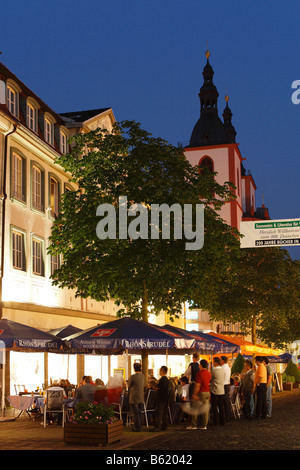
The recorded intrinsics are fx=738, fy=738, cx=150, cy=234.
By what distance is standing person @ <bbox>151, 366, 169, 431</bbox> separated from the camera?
58.8 feet

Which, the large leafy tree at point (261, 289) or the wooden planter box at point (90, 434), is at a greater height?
the large leafy tree at point (261, 289)

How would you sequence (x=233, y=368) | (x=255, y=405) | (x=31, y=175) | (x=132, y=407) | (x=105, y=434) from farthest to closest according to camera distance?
(x=233, y=368)
(x=31, y=175)
(x=255, y=405)
(x=132, y=407)
(x=105, y=434)

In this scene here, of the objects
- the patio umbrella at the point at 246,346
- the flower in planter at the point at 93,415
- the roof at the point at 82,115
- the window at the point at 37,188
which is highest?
the roof at the point at 82,115

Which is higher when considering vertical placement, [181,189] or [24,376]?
[181,189]

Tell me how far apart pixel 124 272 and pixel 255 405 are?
234 inches

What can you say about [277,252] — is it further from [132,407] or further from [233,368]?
[132,407]

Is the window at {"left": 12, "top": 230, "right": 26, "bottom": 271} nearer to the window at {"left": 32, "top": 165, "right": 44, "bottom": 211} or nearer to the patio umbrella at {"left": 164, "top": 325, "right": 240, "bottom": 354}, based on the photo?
the window at {"left": 32, "top": 165, "right": 44, "bottom": 211}

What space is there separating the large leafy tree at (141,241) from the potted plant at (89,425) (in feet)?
28.7

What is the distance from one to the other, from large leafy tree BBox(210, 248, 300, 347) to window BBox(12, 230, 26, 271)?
16579 millimetres

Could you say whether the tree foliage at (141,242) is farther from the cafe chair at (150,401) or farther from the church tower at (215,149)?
the church tower at (215,149)

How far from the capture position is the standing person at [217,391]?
765 inches

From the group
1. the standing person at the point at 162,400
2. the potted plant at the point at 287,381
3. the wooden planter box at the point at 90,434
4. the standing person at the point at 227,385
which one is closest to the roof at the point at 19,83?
the standing person at the point at 227,385

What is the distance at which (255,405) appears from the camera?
23453 mm

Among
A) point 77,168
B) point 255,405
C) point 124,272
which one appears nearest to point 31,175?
point 77,168
